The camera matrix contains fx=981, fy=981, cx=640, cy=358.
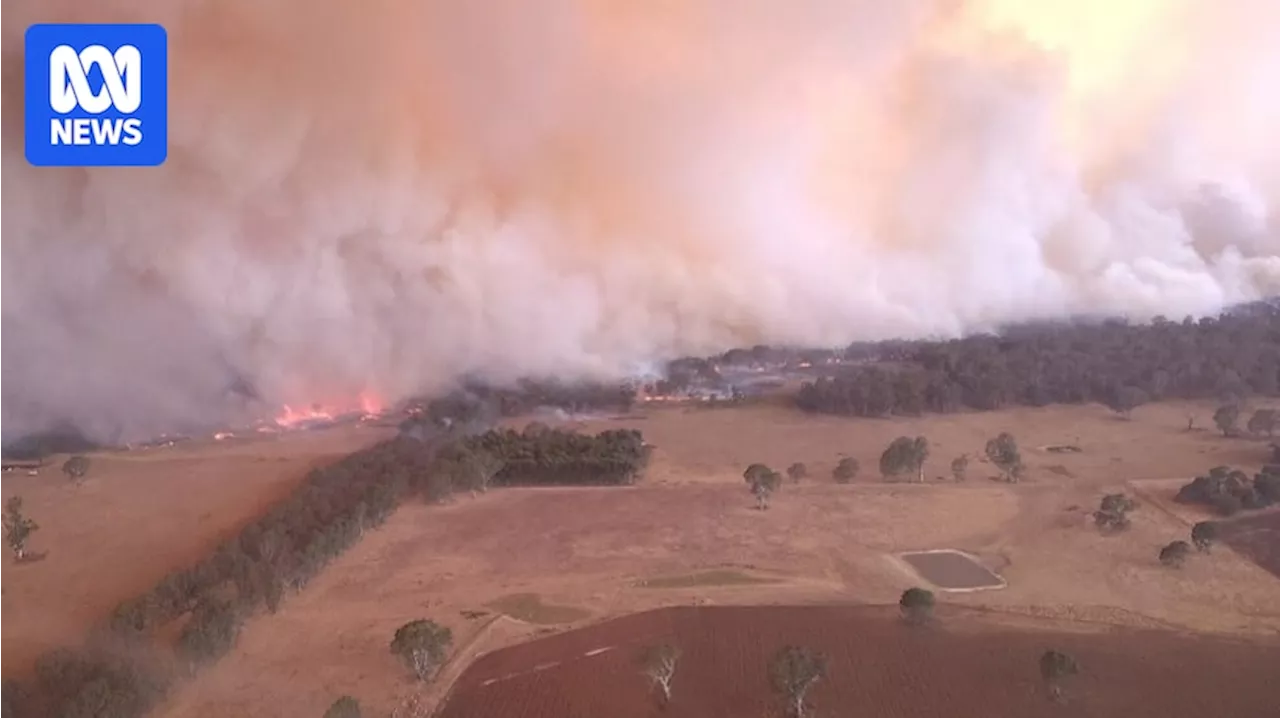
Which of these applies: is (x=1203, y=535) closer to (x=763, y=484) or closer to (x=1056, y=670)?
(x=1056, y=670)

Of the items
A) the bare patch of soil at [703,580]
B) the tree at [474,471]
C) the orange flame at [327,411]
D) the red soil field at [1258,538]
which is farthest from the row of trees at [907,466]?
the orange flame at [327,411]

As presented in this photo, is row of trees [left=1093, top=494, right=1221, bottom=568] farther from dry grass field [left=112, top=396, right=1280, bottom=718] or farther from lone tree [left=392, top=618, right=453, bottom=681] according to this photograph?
lone tree [left=392, top=618, right=453, bottom=681]

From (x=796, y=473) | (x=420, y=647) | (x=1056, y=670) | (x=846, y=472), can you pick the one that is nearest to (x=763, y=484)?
(x=796, y=473)

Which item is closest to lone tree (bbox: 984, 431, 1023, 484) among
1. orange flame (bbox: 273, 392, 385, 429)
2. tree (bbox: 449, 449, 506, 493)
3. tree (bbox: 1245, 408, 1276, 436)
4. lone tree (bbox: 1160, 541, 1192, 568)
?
lone tree (bbox: 1160, 541, 1192, 568)

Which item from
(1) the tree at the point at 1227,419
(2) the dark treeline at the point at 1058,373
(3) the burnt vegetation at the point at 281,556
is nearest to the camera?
(3) the burnt vegetation at the point at 281,556

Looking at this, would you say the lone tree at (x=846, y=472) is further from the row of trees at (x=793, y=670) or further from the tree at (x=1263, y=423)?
the tree at (x=1263, y=423)

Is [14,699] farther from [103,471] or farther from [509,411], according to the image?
[509,411]

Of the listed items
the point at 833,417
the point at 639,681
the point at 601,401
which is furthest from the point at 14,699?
the point at 833,417
